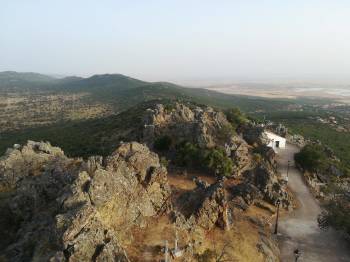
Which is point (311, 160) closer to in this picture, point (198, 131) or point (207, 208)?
point (198, 131)

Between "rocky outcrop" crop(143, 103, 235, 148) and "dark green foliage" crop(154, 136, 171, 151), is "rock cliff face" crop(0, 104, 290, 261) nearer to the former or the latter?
"rocky outcrop" crop(143, 103, 235, 148)

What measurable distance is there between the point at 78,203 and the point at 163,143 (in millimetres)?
28674

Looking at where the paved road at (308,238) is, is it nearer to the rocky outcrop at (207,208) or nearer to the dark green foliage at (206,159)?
the rocky outcrop at (207,208)

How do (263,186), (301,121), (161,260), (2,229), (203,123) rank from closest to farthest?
(161,260)
(2,229)
(263,186)
(203,123)
(301,121)

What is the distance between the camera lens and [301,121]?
119688 millimetres

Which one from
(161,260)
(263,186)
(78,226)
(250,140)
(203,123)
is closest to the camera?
(78,226)

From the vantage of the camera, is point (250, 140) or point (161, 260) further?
point (250, 140)

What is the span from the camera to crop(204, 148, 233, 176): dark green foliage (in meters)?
43.6

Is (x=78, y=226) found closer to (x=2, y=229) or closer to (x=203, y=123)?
(x=2, y=229)

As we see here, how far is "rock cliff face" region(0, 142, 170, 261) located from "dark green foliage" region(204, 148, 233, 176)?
41.0 ft

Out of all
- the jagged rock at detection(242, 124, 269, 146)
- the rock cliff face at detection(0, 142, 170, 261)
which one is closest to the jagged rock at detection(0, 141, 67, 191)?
the rock cliff face at detection(0, 142, 170, 261)

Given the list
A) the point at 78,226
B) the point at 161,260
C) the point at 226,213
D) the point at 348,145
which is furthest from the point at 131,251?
the point at 348,145

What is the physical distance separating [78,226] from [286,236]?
67.5 feet

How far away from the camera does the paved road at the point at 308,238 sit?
29.7 metres
